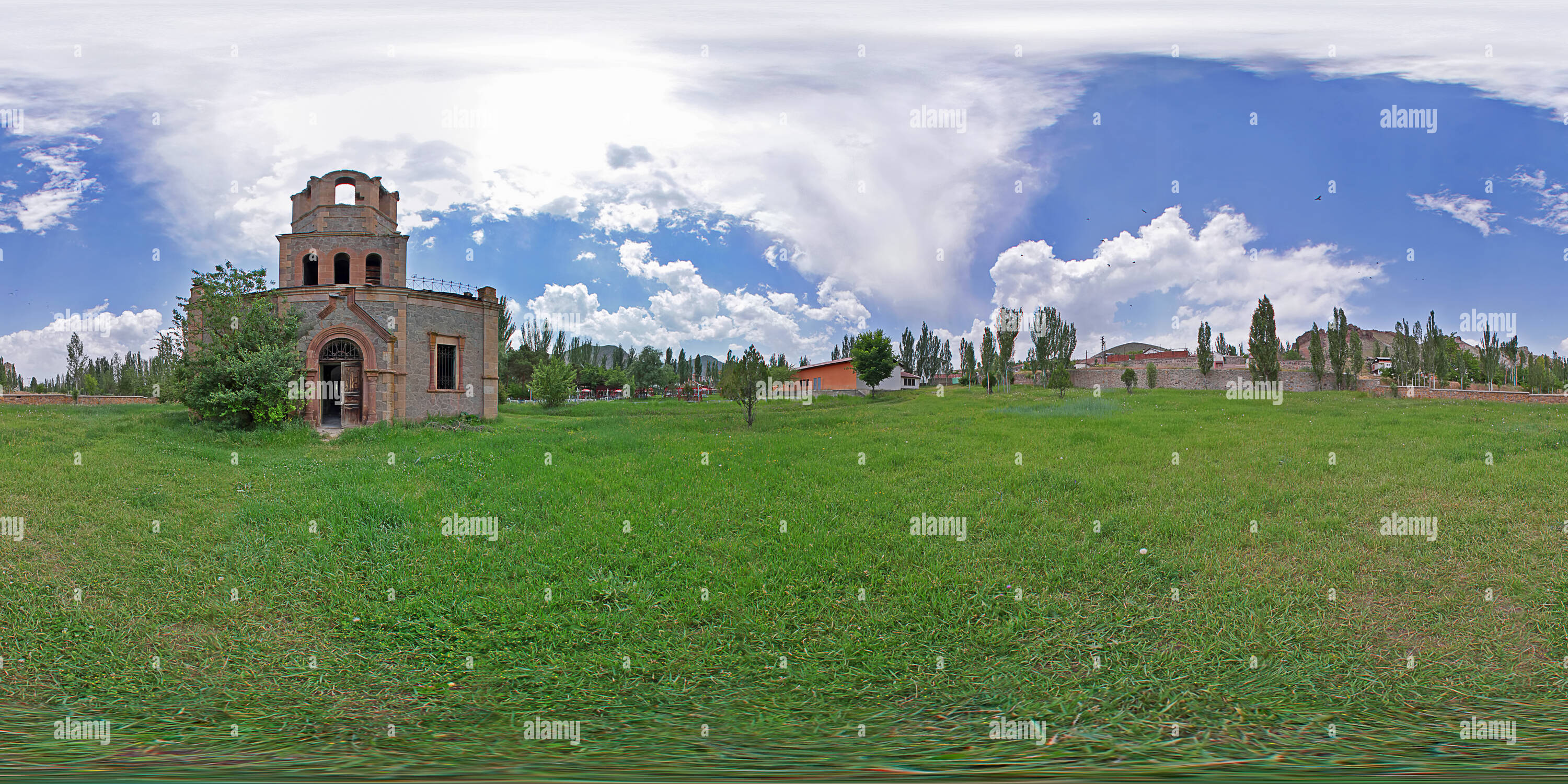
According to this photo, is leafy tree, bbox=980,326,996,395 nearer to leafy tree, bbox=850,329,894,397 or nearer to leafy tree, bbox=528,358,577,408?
leafy tree, bbox=850,329,894,397

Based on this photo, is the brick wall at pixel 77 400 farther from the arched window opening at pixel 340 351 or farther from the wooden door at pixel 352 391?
the wooden door at pixel 352 391

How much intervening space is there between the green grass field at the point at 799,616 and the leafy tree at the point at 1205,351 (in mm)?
40698

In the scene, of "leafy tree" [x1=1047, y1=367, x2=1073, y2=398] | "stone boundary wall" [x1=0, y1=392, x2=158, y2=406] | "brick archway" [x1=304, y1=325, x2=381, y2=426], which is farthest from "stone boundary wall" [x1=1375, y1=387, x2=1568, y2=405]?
"stone boundary wall" [x1=0, y1=392, x2=158, y2=406]

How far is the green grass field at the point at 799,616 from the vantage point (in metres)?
4.03

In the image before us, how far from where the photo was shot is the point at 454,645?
522 centimetres

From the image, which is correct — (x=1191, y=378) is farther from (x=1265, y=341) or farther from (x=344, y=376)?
(x=344, y=376)

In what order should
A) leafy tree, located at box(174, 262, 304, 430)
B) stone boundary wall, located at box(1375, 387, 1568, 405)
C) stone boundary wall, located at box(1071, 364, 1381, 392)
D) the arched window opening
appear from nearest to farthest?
1. leafy tree, located at box(174, 262, 304, 430)
2. the arched window opening
3. stone boundary wall, located at box(1375, 387, 1568, 405)
4. stone boundary wall, located at box(1071, 364, 1381, 392)

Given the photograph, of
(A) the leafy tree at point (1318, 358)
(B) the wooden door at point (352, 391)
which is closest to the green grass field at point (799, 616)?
(B) the wooden door at point (352, 391)

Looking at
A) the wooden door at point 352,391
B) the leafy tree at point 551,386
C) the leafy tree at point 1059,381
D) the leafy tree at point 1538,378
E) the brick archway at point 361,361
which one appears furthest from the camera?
the leafy tree at point 1538,378

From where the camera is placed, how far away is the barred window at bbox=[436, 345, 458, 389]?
23141 mm

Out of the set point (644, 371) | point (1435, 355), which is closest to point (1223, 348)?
point (1435, 355)

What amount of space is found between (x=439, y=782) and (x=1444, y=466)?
45.4 feet

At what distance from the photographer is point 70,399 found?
34.8 m

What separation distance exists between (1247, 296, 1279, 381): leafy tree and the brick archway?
4210 cm
